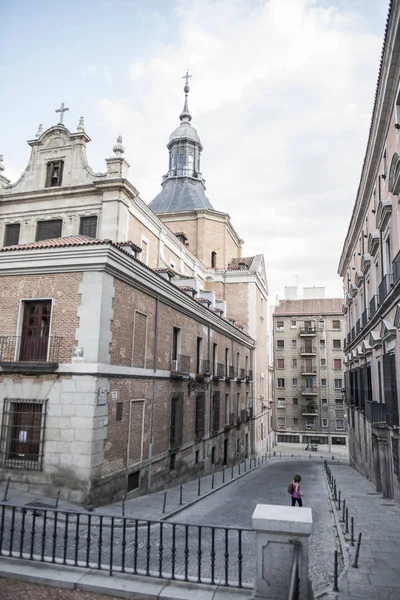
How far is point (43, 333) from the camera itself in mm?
13727

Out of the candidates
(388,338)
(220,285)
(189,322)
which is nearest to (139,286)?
(189,322)

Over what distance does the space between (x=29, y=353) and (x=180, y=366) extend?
25.5 feet

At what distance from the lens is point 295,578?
499 cm

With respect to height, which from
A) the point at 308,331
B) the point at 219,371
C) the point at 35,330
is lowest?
the point at 219,371

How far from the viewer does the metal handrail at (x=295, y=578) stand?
475 cm

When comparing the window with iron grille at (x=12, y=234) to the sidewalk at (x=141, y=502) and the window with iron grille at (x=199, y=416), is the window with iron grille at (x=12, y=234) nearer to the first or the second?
the window with iron grille at (x=199, y=416)

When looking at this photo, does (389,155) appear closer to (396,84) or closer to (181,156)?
(396,84)

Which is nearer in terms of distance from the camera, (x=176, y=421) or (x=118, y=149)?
(x=176, y=421)

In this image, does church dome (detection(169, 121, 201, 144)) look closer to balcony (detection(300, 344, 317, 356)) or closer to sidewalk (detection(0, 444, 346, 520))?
balcony (detection(300, 344, 317, 356))

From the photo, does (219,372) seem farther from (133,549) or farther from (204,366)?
(133,549)

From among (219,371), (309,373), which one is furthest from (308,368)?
(219,371)

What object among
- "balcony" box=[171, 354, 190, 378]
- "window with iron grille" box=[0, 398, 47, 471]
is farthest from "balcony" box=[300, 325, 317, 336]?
"window with iron grille" box=[0, 398, 47, 471]

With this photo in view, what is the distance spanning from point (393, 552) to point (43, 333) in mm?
10906

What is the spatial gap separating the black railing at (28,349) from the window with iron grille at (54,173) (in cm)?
1279
